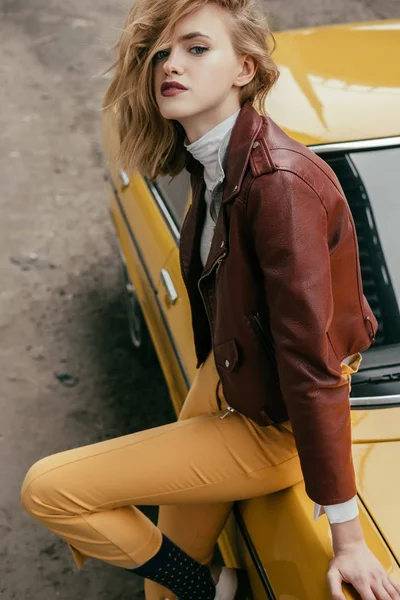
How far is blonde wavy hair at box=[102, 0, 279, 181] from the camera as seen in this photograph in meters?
1.76

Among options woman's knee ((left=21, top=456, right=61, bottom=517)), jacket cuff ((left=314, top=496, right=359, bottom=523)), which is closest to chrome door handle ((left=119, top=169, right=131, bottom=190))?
woman's knee ((left=21, top=456, right=61, bottom=517))

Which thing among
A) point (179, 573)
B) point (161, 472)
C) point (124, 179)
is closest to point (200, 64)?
point (161, 472)

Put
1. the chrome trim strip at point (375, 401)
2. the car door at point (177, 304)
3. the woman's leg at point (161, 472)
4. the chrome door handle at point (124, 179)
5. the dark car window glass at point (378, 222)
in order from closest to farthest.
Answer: the woman's leg at point (161, 472) < the chrome trim strip at point (375, 401) < the dark car window glass at point (378, 222) < the car door at point (177, 304) < the chrome door handle at point (124, 179)

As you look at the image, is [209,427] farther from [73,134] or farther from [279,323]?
[73,134]

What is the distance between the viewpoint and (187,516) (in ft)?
7.24

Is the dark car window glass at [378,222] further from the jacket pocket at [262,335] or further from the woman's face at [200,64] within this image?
the woman's face at [200,64]

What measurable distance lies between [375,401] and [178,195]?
1249 millimetres

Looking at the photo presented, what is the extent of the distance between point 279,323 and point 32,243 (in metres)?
3.55

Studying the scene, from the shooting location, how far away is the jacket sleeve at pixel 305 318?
1546 mm

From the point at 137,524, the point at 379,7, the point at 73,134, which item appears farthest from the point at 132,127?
the point at 379,7

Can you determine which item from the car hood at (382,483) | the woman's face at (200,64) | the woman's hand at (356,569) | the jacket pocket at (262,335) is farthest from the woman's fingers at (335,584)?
the woman's face at (200,64)

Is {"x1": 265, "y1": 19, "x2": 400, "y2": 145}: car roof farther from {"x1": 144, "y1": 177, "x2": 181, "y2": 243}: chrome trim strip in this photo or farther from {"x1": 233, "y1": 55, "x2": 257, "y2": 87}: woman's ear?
{"x1": 233, "y1": 55, "x2": 257, "y2": 87}: woman's ear

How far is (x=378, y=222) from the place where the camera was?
7.49 feet

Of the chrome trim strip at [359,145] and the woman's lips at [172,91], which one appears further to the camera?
the chrome trim strip at [359,145]
